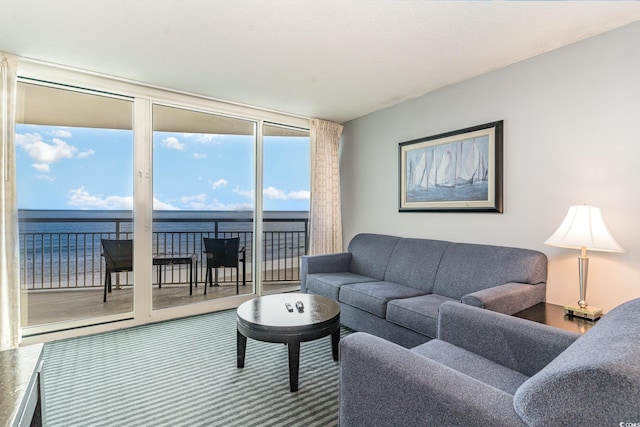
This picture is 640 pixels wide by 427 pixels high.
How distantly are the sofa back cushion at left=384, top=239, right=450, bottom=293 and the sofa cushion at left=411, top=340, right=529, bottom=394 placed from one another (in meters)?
1.22

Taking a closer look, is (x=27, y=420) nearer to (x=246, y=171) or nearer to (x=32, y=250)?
(x=32, y=250)

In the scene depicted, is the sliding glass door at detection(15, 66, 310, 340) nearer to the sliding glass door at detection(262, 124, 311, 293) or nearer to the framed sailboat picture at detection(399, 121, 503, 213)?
the sliding glass door at detection(262, 124, 311, 293)

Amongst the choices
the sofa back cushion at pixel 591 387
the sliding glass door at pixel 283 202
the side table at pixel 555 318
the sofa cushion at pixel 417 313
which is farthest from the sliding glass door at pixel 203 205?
the sofa back cushion at pixel 591 387

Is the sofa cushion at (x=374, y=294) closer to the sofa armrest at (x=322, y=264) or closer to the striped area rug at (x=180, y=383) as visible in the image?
the striped area rug at (x=180, y=383)

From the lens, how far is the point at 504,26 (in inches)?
80.9

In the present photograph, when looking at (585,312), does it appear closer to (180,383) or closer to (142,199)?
(180,383)

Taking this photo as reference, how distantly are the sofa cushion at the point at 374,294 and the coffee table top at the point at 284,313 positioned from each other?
34cm

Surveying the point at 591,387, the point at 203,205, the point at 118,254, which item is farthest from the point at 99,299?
the point at 591,387

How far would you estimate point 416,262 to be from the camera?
9.84ft

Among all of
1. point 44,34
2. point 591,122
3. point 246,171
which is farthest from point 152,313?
point 591,122

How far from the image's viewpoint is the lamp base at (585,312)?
186 cm

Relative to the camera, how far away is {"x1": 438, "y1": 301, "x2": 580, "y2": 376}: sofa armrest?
4.44ft

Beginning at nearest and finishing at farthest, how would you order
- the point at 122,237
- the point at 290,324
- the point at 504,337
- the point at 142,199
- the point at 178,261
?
1. the point at 504,337
2. the point at 290,324
3. the point at 142,199
4. the point at 122,237
5. the point at 178,261

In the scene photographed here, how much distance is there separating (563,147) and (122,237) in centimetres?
409
